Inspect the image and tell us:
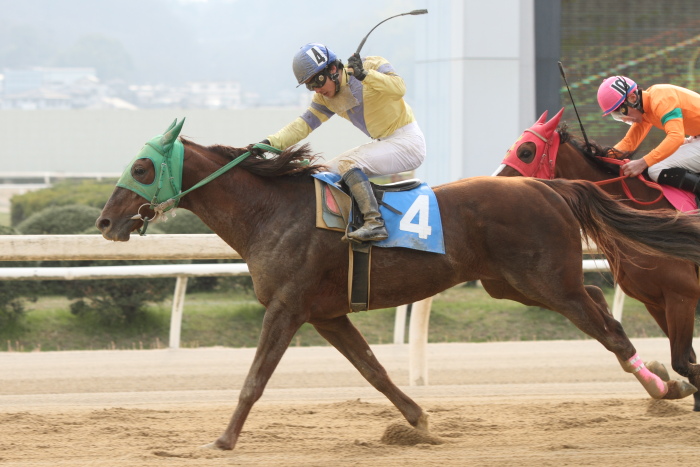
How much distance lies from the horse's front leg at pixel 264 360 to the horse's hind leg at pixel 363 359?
31cm

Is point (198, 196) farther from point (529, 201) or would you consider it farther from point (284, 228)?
point (529, 201)

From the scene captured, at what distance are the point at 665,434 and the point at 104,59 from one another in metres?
121

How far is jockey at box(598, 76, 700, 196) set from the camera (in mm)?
5258

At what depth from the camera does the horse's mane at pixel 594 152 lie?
5523 millimetres

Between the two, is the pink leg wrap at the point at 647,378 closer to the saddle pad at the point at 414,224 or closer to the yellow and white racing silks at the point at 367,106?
the saddle pad at the point at 414,224

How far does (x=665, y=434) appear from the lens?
461 centimetres

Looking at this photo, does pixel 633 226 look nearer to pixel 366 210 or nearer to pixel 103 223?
pixel 366 210

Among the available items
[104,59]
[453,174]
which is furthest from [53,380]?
[104,59]

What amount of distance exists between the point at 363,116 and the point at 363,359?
124cm

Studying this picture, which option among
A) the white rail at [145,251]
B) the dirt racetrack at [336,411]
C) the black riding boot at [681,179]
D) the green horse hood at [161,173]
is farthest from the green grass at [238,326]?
the black riding boot at [681,179]

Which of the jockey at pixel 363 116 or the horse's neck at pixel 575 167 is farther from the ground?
the jockey at pixel 363 116

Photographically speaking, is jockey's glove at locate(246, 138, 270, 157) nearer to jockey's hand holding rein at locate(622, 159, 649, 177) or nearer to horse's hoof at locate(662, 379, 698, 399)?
jockey's hand holding rein at locate(622, 159, 649, 177)

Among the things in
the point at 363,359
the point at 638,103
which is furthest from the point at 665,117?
the point at 363,359

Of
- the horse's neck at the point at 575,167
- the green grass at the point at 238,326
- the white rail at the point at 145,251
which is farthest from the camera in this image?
the green grass at the point at 238,326
